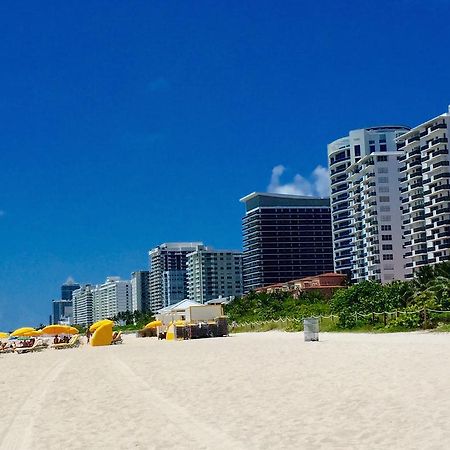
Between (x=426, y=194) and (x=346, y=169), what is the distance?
A: 2600 cm

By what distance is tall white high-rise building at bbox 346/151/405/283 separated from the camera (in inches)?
4063

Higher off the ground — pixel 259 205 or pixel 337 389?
pixel 259 205

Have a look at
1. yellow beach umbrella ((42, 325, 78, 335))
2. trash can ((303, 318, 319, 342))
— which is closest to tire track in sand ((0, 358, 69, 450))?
trash can ((303, 318, 319, 342))

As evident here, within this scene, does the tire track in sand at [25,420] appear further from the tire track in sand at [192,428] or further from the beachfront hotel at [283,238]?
the beachfront hotel at [283,238]

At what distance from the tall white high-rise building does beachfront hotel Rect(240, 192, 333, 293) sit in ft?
152

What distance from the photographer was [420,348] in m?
17.7

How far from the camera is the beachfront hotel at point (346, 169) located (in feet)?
389

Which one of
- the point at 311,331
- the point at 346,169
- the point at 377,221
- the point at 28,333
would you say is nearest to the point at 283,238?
the point at 346,169

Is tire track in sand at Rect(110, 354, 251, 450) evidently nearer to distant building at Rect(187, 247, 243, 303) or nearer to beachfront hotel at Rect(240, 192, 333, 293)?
beachfront hotel at Rect(240, 192, 333, 293)

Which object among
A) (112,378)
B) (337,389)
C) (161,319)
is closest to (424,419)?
(337,389)

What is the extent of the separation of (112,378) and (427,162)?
277 ft

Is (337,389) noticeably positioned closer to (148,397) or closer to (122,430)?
(148,397)

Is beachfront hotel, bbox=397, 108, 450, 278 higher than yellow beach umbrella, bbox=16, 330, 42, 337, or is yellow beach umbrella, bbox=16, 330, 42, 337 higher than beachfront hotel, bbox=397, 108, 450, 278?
beachfront hotel, bbox=397, 108, 450, 278

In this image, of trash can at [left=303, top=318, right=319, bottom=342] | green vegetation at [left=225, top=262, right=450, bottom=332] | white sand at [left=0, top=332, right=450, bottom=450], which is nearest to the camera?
white sand at [left=0, top=332, right=450, bottom=450]
